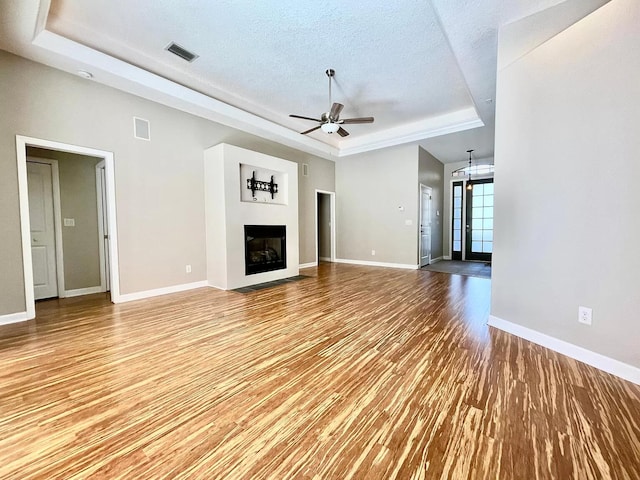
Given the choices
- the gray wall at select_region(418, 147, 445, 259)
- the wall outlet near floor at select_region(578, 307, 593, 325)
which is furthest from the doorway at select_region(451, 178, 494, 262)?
the wall outlet near floor at select_region(578, 307, 593, 325)

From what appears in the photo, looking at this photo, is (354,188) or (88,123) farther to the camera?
(354,188)

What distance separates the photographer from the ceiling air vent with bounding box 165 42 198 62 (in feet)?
11.0

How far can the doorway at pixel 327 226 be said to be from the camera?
25.8 feet

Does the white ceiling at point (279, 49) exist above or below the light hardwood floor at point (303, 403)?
above

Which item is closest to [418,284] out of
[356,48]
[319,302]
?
[319,302]

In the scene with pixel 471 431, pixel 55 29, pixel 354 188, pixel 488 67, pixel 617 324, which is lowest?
pixel 471 431

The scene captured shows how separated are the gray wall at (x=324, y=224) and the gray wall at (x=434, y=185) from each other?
8.73 feet

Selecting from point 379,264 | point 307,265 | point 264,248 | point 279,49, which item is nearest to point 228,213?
point 264,248

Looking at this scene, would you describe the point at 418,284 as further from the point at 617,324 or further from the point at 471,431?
the point at 471,431

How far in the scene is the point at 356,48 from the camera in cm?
338

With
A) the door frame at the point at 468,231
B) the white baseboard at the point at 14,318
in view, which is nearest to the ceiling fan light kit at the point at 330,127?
the white baseboard at the point at 14,318

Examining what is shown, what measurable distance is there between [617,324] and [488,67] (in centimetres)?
312

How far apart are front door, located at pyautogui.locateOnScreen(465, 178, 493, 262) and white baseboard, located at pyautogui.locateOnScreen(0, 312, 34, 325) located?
30.3 feet

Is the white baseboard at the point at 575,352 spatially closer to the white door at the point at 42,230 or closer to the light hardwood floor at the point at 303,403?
the light hardwood floor at the point at 303,403
